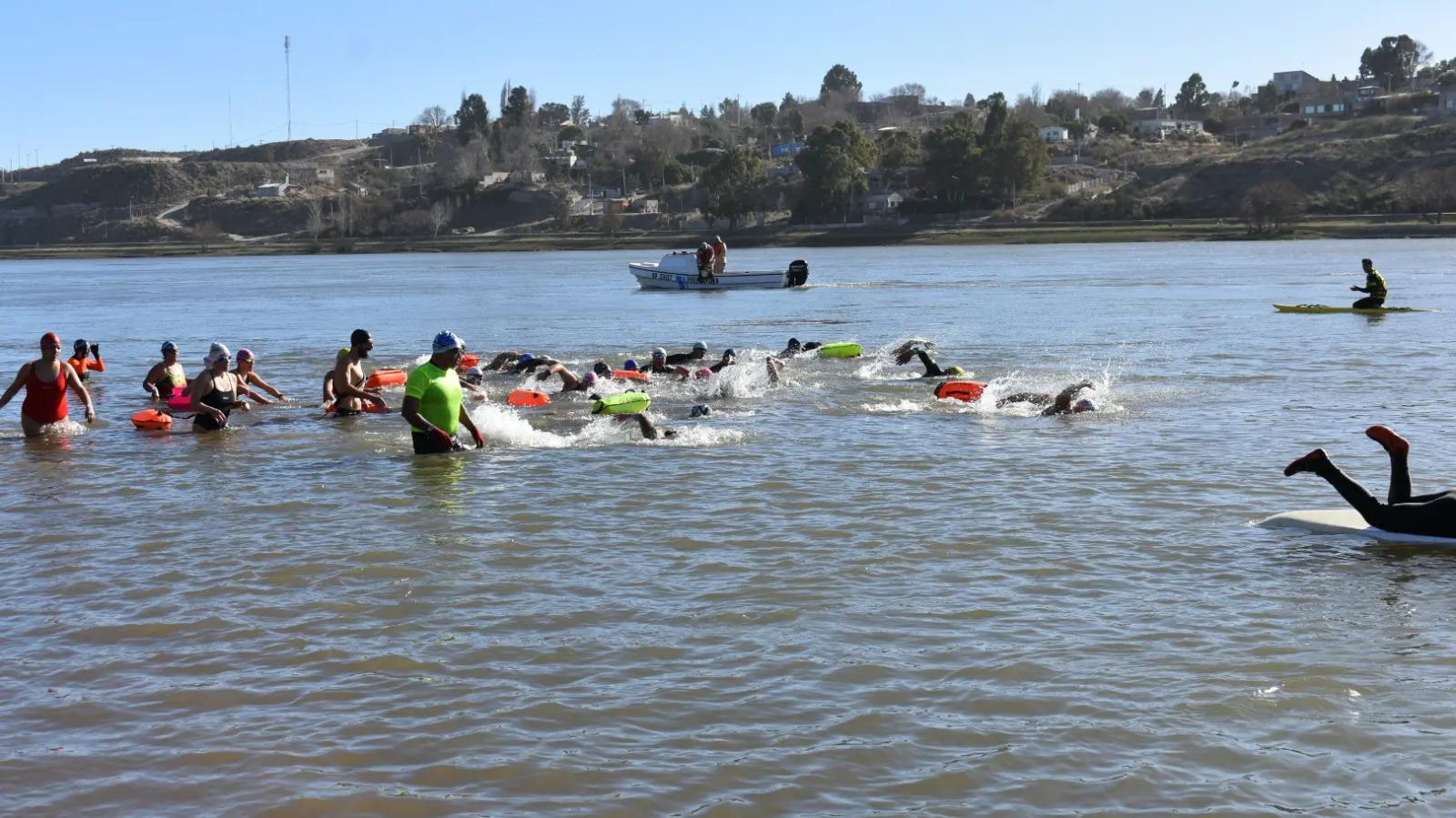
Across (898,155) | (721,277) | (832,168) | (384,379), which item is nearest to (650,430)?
(384,379)

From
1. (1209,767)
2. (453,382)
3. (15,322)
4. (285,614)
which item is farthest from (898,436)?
(15,322)

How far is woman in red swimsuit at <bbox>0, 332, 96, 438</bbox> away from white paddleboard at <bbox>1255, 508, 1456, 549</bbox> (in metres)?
14.7

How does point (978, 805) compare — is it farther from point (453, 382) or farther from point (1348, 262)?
point (1348, 262)

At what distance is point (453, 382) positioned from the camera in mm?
15812

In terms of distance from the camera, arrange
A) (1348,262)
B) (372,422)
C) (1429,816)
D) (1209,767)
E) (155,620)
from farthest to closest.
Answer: (1348,262) < (372,422) < (155,620) < (1209,767) < (1429,816)

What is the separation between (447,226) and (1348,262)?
104 metres

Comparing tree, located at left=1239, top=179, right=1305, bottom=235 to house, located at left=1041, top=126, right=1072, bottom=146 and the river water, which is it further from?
the river water

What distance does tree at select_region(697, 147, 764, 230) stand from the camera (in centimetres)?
11569

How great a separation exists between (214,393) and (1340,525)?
14.6m

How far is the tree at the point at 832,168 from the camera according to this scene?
114 m

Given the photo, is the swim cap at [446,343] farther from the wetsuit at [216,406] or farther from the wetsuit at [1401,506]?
the wetsuit at [1401,506]

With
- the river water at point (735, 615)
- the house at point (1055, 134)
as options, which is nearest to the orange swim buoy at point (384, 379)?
the river water at point (735, 615)

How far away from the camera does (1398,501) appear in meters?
11.5

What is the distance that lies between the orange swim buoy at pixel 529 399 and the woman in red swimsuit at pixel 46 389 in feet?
19.6
